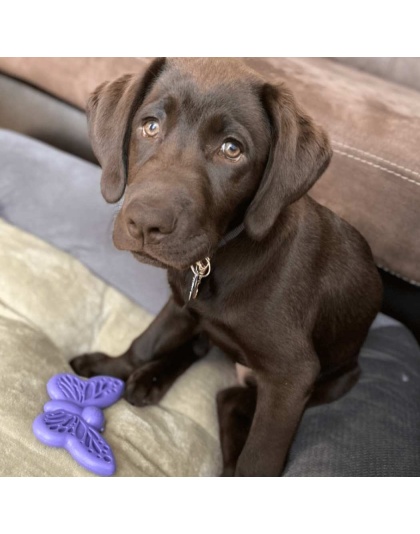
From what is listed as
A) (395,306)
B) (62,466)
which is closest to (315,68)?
(395,306)

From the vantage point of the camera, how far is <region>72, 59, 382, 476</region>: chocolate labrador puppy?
4.31ft

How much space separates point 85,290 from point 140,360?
1.30 feet

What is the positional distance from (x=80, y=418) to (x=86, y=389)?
166 millimetres

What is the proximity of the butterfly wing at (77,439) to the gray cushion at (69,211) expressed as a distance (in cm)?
81

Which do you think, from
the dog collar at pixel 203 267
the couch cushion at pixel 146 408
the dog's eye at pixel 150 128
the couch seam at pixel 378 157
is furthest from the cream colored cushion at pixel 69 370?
the couch seam at pixel 378 157

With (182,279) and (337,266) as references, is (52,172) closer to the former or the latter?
(182,279)

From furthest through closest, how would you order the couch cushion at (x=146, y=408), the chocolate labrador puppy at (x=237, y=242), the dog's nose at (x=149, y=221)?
the couch cushion at (x=146, y=408), the chocolate labrador puppy at (x=237, y=242), the dog's nose at (x=149, y=221)

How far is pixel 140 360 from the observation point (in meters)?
1.98

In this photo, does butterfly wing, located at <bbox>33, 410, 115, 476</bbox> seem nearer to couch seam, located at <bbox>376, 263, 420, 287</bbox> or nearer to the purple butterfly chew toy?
the purple butterfly chew toy

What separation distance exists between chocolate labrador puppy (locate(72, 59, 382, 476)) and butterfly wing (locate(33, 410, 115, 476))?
0.31 meters

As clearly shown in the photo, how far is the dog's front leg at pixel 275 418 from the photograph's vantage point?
1.61 meters

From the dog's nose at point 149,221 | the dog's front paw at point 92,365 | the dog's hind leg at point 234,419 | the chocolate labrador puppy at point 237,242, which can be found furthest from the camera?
the dog's front paw at point 92,365

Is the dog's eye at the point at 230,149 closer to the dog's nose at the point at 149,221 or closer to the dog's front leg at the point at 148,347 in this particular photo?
the dog's nose at the point at 149,221

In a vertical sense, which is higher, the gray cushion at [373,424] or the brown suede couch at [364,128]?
the brown suede couch at [364,128]
